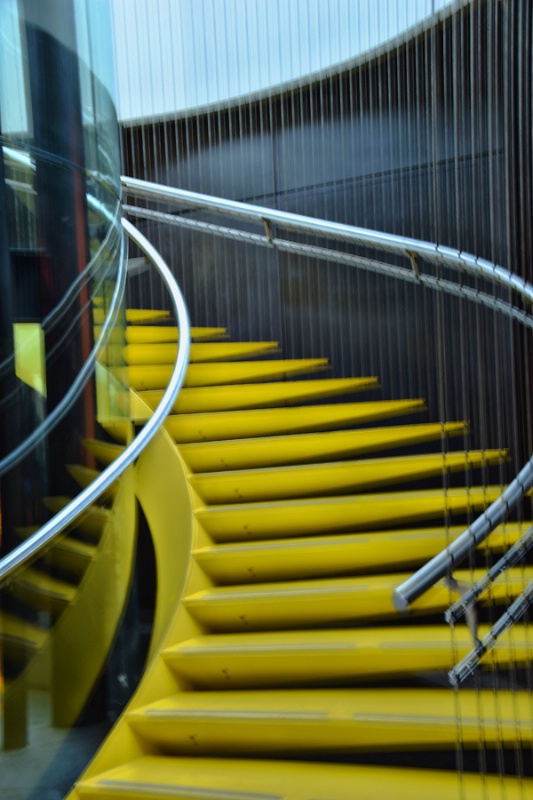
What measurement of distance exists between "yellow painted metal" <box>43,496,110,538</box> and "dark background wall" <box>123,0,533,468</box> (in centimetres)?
125

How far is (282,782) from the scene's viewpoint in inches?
95.5

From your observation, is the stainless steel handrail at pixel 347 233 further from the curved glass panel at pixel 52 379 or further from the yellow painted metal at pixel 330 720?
the yellow painted metal at pixel 330 720

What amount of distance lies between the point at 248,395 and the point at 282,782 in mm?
1933

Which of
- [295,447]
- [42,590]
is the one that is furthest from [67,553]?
[295,447]

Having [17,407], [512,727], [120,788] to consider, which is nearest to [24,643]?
[120,788]

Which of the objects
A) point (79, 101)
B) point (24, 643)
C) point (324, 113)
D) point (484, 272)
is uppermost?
point (324, 113)

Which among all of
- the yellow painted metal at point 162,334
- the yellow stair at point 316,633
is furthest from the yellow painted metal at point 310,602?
the yellow painted metal at point 162,334

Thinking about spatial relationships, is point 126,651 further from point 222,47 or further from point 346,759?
point 222,47

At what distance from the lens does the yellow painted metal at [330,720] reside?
230 cm

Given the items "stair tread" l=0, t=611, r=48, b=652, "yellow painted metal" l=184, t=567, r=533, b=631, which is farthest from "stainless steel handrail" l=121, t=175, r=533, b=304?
"stair tread" l=0, t=611, r=48, b=652

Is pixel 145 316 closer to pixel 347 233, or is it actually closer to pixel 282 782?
pixel 347 233

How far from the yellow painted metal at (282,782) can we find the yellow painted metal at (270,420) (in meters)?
1.44

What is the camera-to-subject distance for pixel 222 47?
4770 mm

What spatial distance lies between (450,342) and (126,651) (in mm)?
1695
